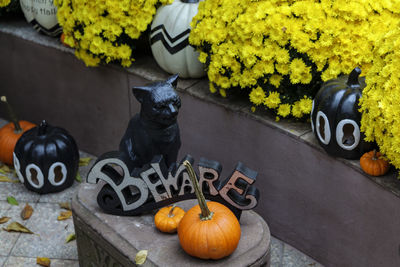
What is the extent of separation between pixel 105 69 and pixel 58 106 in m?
0.84

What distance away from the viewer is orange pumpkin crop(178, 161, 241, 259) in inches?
136

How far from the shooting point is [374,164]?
152 inches

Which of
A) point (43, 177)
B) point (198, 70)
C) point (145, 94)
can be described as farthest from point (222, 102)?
point (43, 177)

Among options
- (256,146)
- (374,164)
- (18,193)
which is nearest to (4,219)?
(18,193)

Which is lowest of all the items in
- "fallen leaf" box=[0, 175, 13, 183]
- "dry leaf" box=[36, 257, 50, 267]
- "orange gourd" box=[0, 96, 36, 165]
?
"fallen leaf" box=[0, 175, 13, 183]

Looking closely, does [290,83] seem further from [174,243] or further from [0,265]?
[0,265]

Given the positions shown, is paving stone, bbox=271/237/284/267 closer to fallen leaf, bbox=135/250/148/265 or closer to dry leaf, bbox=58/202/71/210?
fallen leaf, bbox=135/250/148/265

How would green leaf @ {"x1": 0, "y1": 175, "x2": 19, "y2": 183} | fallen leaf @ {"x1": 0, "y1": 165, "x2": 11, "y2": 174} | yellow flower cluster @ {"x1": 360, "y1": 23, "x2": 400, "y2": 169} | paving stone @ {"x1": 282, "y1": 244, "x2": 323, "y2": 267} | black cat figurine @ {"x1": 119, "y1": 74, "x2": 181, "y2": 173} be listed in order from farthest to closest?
fallen leaf @ {"x1": 0, "y1": 165, "x2": 11, "y2": 174}, green leaf @ {"x1": 0, "y1": 175, "x2": 19, "y2": 183}, paving stone @ {"x1": 282, "y1": 244, "x2": 323, "y2": 267}, black cat figurine @ {"x1": 119, "y1": 74, "x2": 181, "y2": 173}, yellow flower cluster @ {"x1": 360, "y1": 23, "x2": 400, "y2": 169}

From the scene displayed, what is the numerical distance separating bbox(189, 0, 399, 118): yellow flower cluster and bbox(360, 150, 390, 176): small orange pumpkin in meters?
0.59

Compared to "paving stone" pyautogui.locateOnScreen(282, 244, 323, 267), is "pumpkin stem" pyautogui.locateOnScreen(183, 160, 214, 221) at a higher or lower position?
higher

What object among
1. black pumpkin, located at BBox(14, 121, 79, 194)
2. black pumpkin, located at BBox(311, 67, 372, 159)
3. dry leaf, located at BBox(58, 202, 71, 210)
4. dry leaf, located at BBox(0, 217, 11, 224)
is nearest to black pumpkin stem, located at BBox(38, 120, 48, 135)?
black pumpkin, located at BBox(14, 121, 79, 194)

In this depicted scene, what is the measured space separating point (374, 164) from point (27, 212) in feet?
9.15

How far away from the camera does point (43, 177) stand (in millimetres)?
5188

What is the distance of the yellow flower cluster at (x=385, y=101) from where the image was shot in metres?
3.54
